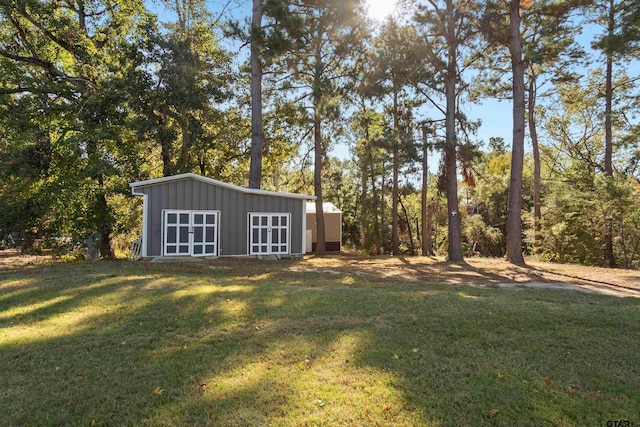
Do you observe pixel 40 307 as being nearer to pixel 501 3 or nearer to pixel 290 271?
pixel 290 271

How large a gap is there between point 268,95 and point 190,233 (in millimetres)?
7979

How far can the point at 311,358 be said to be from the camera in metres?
3.57

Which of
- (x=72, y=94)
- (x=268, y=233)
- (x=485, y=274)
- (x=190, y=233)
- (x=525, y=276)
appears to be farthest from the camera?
(x=72, y=94)

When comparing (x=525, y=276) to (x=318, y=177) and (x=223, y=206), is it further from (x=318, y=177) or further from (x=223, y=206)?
(x=318, y=177)

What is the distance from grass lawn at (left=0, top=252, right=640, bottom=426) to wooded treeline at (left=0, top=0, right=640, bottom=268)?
822cm

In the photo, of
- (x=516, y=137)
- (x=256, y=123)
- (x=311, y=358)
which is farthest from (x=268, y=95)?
(x=311, y=358)

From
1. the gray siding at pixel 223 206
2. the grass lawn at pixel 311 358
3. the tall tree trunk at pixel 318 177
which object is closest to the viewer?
the grass lawn at pixel 311 358

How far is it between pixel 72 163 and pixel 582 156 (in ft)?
80.0

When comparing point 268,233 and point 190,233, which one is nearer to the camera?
point 190,233

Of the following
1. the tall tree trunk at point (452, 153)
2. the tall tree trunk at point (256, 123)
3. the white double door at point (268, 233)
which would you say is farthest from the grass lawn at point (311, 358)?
the tall tree trunk at point (256, 123)

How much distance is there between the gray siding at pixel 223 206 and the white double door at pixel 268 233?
0.59 feet

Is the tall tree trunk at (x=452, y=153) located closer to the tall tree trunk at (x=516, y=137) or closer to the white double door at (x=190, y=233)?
the tall tree trunk at (x=516, y=137)

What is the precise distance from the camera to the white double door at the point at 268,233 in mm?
13016

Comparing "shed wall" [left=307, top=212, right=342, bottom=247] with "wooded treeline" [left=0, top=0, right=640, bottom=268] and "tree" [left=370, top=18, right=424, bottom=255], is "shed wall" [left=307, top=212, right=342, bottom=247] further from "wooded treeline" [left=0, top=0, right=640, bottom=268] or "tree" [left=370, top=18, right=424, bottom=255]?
"tree" [left=370, top=18, right=424, bottom=255]
